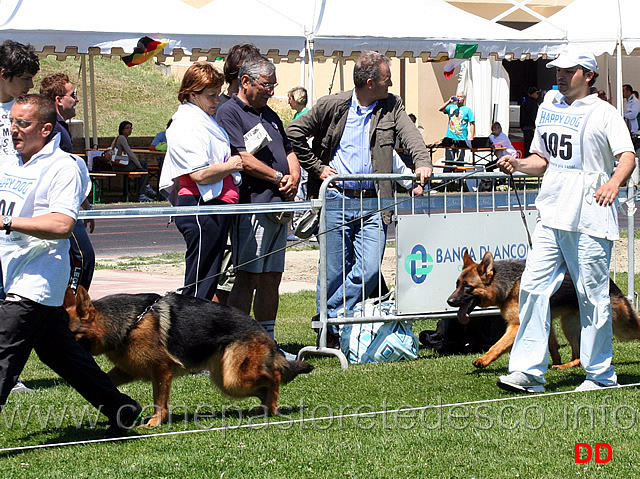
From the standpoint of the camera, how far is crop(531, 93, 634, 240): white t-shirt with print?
18.7 ft

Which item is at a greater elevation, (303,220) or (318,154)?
(318,154)

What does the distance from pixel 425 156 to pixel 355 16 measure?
8857 mm

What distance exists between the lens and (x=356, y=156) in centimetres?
746

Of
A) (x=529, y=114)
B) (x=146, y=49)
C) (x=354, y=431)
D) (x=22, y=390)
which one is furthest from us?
(x=529, y=114)

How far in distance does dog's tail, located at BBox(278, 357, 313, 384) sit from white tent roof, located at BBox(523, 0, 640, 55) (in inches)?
504

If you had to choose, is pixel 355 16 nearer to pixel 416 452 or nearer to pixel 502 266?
pixel 502 266

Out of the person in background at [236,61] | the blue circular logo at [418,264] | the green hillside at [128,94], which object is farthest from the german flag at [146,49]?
the green hillside at [128,94]

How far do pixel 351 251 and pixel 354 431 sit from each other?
2.74m

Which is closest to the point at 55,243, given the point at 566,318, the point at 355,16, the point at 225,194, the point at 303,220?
the point at 225,194

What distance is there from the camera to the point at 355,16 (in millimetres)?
15570

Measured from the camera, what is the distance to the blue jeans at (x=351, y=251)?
730 cm

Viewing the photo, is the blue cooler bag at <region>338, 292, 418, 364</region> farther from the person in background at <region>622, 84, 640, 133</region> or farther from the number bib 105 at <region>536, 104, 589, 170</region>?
the person in background at <region>622, 84, 640, 133</region>

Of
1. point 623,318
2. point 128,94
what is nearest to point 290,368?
point 623,318

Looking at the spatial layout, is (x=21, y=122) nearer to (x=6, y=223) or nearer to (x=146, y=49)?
(x=6, y=223)
